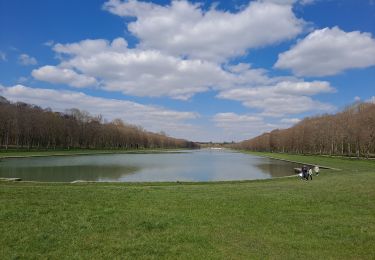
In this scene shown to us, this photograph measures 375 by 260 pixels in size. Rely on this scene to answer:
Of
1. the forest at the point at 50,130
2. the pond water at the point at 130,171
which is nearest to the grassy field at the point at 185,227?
the pond water at the point at 130,171

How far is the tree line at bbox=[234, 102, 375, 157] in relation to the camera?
2721 inches

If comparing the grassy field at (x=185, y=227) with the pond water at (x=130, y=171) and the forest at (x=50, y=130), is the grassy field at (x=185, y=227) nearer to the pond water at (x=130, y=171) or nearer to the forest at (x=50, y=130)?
the pond water at (x=130, y=171)

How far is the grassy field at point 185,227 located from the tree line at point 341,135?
6103 centimetres

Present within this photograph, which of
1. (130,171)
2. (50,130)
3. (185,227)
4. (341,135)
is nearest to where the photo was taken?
(185,227)

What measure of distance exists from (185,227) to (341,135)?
77.6 meters


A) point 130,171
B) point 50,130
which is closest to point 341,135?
point 130,171

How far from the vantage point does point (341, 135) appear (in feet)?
261

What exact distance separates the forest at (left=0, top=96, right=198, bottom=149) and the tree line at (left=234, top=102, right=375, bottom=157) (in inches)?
2743

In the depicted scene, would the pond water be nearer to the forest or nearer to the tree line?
the tree line

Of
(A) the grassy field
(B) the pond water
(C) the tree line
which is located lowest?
(B) the pond water

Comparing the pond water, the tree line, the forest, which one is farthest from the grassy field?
the forest

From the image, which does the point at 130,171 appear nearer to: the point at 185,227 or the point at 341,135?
the point at 185,227

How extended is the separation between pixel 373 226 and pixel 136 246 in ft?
20.6

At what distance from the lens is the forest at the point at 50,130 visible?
93.3 metres
